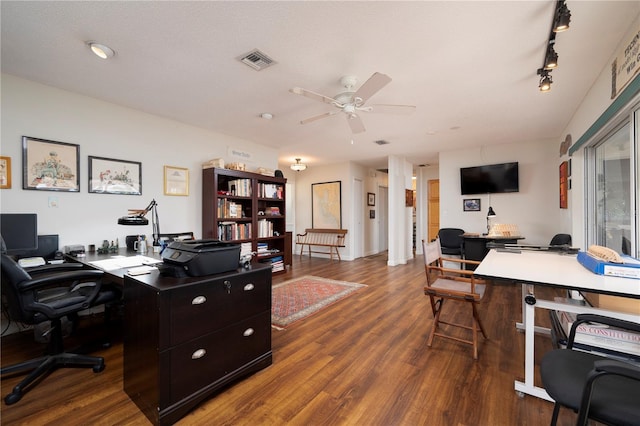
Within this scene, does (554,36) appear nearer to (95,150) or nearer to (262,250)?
(262,250)

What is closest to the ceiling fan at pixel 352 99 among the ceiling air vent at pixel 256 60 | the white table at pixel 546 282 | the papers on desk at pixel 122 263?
the ceiling air vent at pixel 256 60

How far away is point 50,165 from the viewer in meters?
2.78

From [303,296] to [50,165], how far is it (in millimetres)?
3198

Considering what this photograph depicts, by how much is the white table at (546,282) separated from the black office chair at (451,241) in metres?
3.28

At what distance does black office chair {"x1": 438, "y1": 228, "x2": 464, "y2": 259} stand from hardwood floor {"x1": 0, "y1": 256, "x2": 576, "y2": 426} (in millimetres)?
2514

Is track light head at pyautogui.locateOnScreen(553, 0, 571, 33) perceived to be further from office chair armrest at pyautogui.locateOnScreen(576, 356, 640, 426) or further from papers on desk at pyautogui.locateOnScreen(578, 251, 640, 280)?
office chair armrest at pyautogui.locateOnScreen(576, 356, 640, 426)

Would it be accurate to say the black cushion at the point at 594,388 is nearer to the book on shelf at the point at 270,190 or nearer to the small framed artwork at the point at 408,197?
the book on shelf at the point at 270,190

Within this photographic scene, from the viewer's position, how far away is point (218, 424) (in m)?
1.48

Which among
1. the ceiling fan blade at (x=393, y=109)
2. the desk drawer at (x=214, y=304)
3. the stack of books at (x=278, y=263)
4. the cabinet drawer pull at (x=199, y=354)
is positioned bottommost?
the stack of books at (x=278, y=263)

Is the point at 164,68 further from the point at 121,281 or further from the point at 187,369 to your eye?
the point at 187,369

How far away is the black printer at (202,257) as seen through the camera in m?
1.63

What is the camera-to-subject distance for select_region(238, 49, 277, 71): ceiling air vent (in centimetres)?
224

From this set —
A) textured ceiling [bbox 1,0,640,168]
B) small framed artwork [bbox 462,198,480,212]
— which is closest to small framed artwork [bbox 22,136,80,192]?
textured ceiling [bbox 1,0,640,168]

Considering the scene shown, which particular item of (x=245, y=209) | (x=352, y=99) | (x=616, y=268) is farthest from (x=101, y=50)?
(x=616, y=268)
